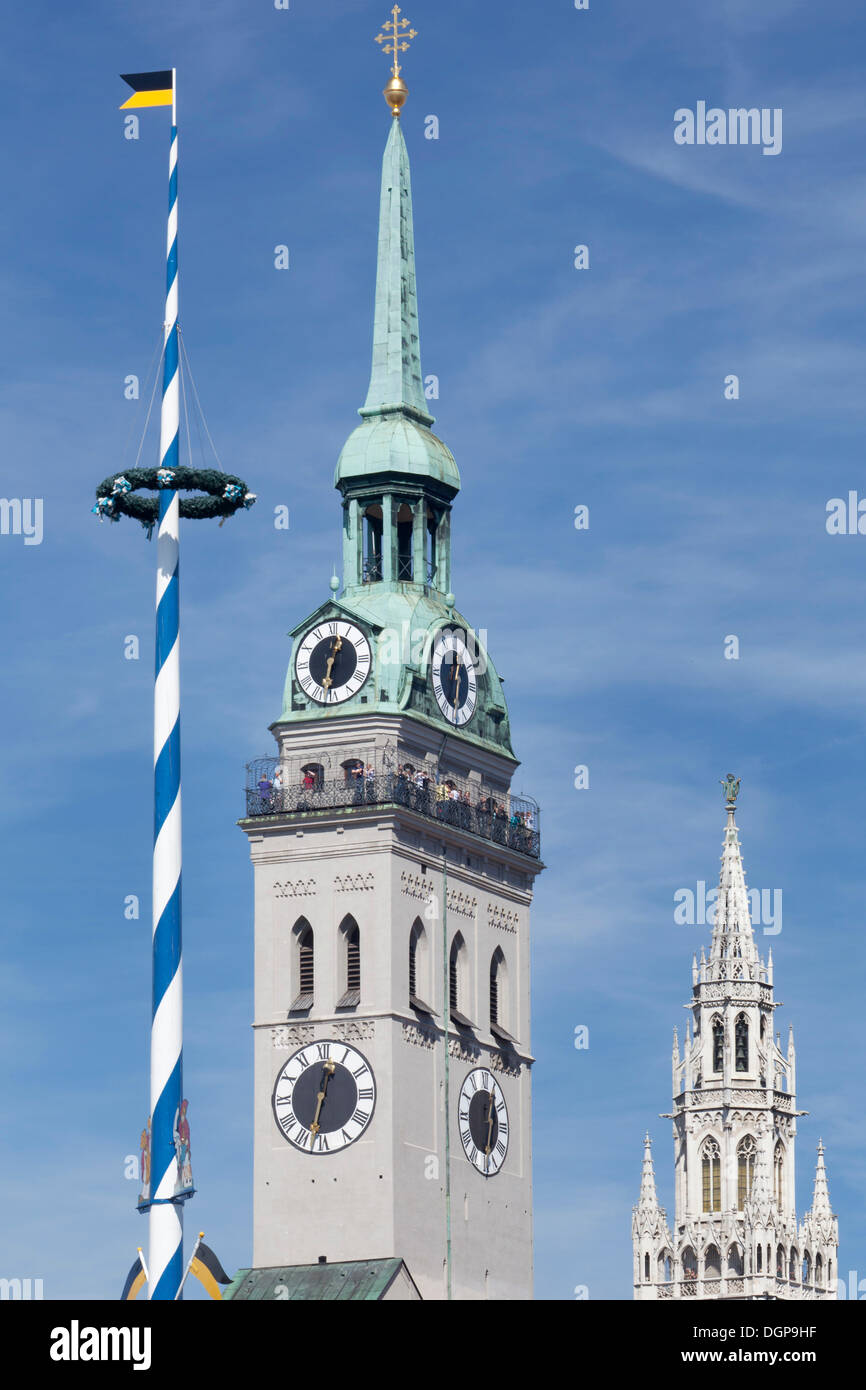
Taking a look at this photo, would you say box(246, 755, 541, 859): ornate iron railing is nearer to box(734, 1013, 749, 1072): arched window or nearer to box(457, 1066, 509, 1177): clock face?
box(457, 1066, 509, 1177): clock face

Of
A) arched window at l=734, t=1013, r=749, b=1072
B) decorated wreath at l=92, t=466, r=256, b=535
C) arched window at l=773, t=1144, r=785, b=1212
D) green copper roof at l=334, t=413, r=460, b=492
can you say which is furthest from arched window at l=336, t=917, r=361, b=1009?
arched window at l=773, t=1144, r=785, b=1212

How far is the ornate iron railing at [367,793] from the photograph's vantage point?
385 ft

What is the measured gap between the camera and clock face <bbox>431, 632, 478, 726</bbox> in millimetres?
120938

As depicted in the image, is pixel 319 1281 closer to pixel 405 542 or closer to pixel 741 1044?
pixel 405 542

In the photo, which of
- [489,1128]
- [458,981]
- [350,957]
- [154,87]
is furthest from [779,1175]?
[154,87]

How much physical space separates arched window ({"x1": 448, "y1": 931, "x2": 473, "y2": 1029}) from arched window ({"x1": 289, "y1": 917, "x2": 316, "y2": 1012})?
192 inches

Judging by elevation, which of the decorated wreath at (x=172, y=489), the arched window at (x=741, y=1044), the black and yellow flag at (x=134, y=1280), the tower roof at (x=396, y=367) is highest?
the tower roof at (x=396, y=367)

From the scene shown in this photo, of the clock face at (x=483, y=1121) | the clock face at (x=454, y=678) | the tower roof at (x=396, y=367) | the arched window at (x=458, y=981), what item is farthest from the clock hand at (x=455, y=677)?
the clock face at (x=483, y=1121)

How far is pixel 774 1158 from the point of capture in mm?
176500

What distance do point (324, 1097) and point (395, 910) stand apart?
5957 mm

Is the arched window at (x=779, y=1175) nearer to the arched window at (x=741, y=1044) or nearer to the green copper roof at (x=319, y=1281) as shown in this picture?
the arched window at (x=741, y=1044)

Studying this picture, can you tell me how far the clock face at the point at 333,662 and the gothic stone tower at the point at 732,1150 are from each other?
2305 inches
